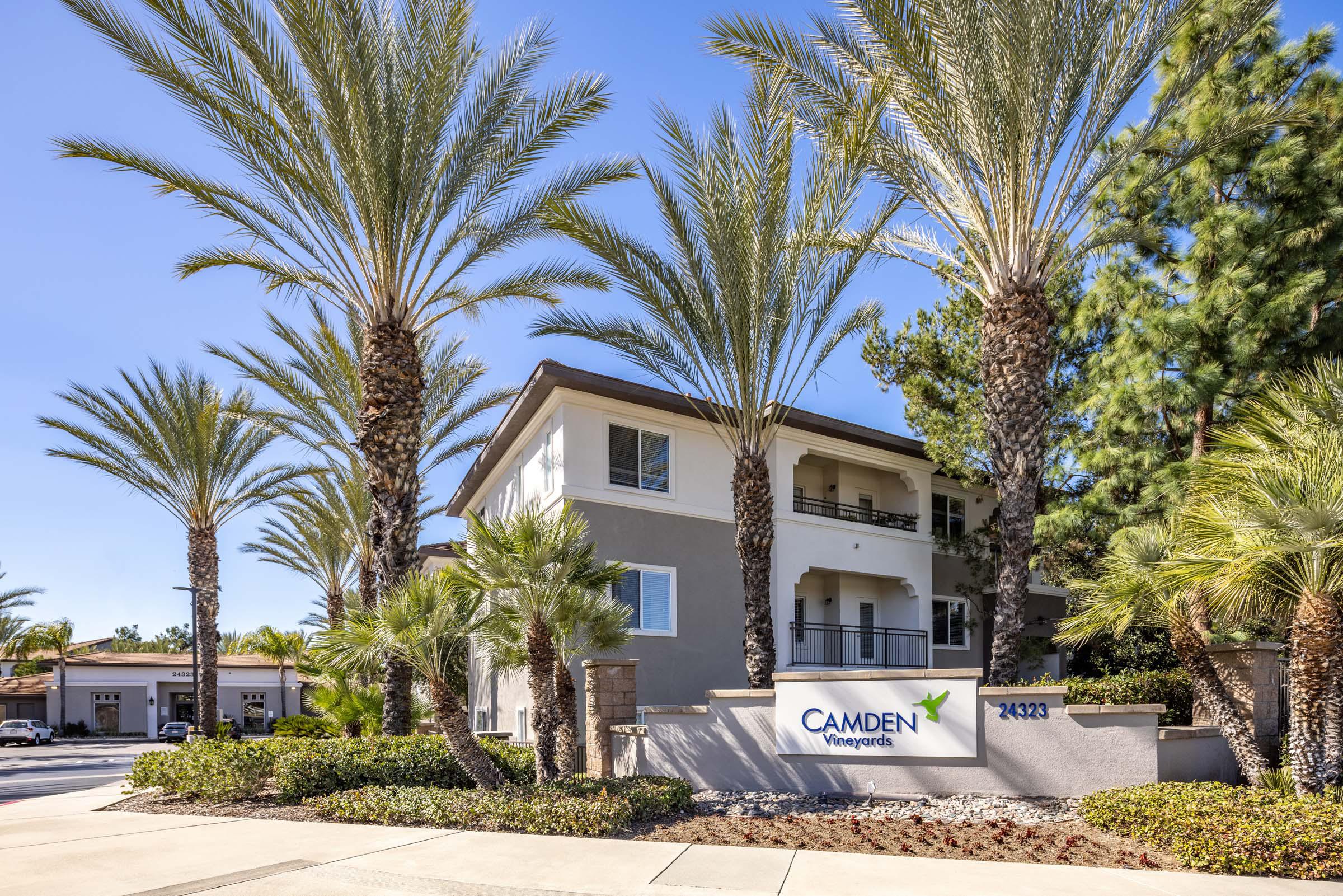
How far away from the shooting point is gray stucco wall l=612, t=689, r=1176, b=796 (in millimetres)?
11188

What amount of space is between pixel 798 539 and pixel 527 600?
1073 cm

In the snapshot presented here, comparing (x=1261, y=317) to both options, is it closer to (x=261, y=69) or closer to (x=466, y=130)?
(x=466, y=130)

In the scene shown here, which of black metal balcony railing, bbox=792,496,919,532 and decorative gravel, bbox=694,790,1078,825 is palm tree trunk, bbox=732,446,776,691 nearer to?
decorative gravel, bbox=694,790,1078,825

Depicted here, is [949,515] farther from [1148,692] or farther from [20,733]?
[20,733]

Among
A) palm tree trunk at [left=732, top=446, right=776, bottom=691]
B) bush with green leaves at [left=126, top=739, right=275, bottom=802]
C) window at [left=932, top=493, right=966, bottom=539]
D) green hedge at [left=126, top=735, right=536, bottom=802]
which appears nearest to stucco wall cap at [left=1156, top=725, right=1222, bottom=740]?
palm tree trunk at [left=732, top=446, right=776, bottom=691]

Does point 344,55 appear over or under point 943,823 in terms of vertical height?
over

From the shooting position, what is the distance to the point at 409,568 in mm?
14977

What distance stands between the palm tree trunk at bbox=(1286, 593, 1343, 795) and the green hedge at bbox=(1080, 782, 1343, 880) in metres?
0.34

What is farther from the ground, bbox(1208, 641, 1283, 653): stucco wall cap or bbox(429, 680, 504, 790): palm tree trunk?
bbox(1208, 641, 1283, 653): stucco wall cap

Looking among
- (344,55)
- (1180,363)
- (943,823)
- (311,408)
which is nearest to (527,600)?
(943,823)

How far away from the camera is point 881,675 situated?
1248 cm

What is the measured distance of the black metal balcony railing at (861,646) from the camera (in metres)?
22.4

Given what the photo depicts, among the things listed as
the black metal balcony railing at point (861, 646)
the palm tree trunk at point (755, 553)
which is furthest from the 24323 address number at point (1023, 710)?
the black metal balcony railing at point (861, 646)

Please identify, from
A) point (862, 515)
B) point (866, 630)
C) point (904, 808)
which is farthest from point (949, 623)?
point (904, 808)
